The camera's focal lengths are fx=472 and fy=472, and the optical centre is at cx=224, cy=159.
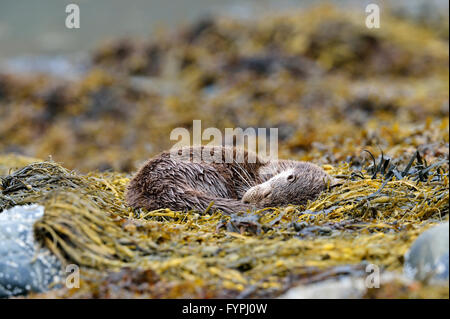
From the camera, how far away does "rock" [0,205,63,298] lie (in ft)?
6.91

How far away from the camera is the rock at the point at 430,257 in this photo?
183cm

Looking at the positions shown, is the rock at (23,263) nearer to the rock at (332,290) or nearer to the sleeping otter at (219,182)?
the rock at (332,290)

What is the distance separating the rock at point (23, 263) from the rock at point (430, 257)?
5.05 feet

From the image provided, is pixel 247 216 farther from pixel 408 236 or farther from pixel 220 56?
pixel 220 56

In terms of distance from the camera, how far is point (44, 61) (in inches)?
632

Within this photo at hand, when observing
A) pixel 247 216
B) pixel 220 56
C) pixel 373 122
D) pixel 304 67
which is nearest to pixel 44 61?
pixel 220 56

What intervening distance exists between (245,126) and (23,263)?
24.0ft

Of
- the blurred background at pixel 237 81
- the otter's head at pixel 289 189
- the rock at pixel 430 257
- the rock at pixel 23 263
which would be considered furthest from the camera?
the blurred background at pixel 237 81

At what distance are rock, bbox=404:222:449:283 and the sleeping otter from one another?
1.48 m

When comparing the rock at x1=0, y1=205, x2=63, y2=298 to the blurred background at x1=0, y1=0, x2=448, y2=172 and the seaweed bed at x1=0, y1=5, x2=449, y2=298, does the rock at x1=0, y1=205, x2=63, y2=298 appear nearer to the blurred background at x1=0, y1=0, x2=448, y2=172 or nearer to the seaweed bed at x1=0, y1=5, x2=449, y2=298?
the seaweed bed at x1=0, y1=5, x2=449, y2=298

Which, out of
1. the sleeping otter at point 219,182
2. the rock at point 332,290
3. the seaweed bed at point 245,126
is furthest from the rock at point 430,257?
the sleeping otter at point 219,182

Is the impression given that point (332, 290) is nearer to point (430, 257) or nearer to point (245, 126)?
point (430, 257)

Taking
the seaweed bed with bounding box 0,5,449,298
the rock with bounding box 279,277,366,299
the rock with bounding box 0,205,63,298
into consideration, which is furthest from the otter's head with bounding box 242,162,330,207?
the rock with bounding box 0,205,63,298

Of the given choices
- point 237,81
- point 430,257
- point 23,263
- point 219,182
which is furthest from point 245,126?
point 430,257
